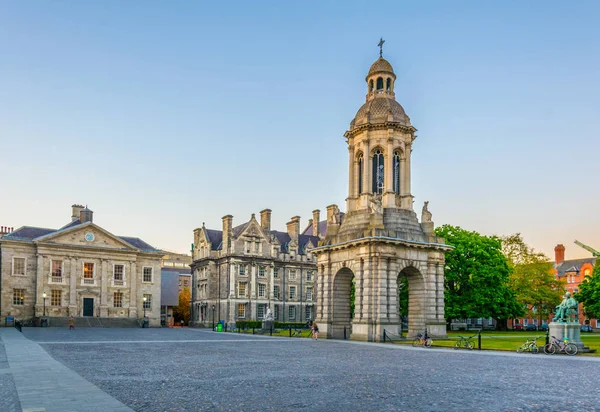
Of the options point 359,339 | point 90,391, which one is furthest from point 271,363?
point 359,339

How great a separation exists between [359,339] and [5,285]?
151 feet

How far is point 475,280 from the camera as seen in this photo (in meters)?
56.4

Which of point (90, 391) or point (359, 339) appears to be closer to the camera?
point (90, 391)

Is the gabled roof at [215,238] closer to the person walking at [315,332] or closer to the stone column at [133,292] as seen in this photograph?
the stone column at [133,292]

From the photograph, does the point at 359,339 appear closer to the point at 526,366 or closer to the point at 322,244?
the point at 322,244

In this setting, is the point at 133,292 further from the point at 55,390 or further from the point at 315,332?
the point at 55,390

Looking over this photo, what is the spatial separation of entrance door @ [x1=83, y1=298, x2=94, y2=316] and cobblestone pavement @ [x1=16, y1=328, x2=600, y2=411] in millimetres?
48543

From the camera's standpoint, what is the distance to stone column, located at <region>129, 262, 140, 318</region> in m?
72.2

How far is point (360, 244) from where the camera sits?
37.7m

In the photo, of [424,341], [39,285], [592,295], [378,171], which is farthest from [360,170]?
[39,285]

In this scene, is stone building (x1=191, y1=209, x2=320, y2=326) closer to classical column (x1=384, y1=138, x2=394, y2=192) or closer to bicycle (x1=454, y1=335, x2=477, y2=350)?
classical column (x1=384, y1=138, x2=394, y2=192)

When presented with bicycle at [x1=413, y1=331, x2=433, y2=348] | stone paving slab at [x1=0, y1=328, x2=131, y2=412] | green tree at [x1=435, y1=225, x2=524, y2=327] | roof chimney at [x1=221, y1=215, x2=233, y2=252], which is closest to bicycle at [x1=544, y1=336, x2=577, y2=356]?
bicycle at [x1=413, y1=331, x2=433, y2=348]

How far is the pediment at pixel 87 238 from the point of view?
67812mm

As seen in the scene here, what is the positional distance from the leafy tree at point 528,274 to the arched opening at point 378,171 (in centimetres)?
3607
